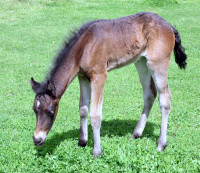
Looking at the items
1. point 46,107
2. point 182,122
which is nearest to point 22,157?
point 46,107

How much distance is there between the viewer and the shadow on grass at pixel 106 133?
5.78m

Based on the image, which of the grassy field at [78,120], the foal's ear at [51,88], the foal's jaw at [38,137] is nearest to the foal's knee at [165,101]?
the grassy field at [78,120]

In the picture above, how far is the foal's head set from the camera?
5.02 metres

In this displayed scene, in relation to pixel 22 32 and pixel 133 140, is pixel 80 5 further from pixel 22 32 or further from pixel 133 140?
pixel 133 140

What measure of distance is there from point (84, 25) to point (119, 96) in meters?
3.38

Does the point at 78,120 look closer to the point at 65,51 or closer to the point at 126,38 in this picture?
the point at 65,51

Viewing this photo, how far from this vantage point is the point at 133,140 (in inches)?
235

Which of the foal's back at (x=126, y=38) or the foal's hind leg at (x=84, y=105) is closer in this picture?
the foal's back at (x=126, y=38)

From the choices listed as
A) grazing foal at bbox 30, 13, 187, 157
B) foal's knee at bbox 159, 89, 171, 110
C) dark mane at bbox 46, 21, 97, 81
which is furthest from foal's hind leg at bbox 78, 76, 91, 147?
foal's knee at bbox 159, 89, 171, 110

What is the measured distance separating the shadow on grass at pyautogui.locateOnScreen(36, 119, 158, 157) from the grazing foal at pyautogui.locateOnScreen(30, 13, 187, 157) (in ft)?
1.17

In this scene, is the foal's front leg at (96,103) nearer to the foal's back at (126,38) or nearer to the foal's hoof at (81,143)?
the foal's back at (126,38)

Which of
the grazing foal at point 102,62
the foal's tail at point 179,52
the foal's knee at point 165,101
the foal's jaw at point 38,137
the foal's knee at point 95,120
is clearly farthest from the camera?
the foal's tail at point 179,52

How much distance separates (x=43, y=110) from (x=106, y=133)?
1800 mm

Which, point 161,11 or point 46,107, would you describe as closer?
point 46,107
